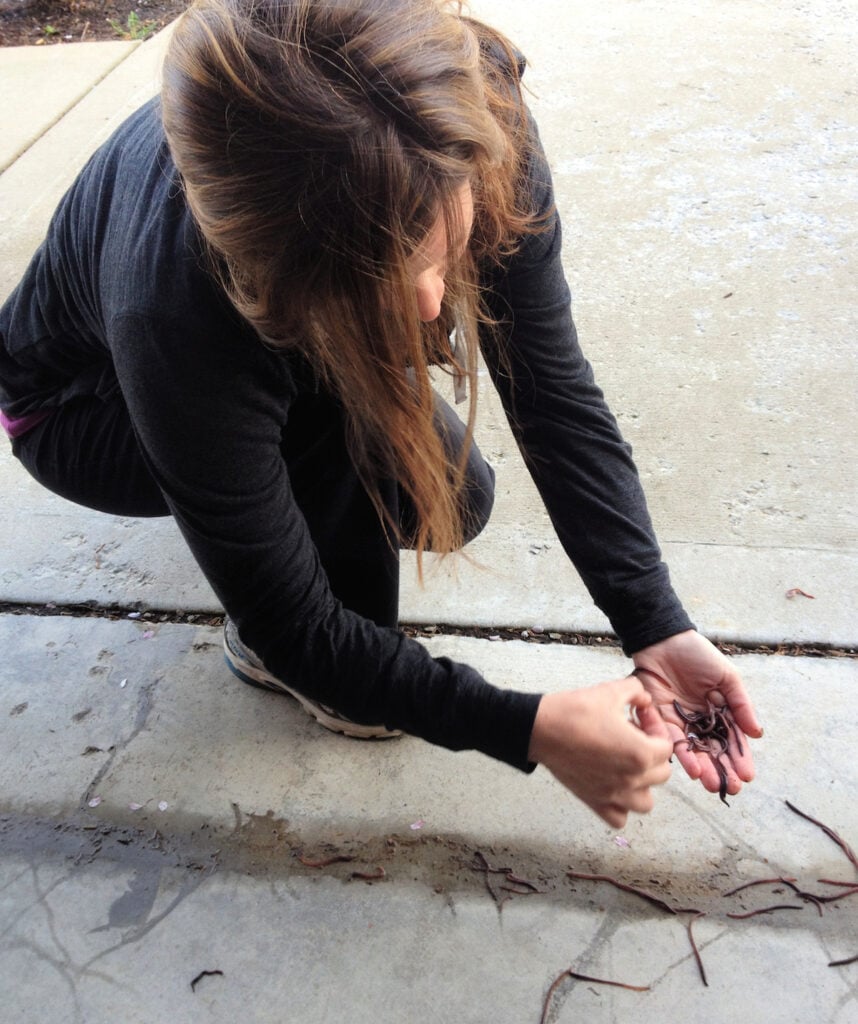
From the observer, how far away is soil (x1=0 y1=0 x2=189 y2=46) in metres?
4.38

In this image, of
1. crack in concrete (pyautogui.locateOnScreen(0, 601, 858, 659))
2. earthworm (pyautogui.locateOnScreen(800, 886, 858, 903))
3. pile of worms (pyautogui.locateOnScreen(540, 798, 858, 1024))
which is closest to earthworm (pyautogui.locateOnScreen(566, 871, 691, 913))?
pile of worms (pyautogui.locateOnScreen(540, 798, 858, 1024))

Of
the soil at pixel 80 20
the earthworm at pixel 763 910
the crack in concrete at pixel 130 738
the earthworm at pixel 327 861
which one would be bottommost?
the earthworm at pixel 763 910

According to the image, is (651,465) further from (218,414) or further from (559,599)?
(218,414)

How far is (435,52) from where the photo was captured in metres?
0.89

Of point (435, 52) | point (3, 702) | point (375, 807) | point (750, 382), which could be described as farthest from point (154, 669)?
point (750, 382)

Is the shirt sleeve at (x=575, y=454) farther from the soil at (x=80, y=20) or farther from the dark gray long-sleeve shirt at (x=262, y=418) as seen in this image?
the soil at (x=80, y=20)

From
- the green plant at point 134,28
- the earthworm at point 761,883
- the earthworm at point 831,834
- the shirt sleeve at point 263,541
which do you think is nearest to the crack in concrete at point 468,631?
the earthworm at point 831,834

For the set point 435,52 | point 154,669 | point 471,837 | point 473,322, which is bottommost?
point 471,837

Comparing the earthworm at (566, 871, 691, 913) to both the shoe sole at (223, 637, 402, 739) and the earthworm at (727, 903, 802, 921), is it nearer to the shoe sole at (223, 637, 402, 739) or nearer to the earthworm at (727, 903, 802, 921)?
the earthworm at (727, 903, 802, 921)

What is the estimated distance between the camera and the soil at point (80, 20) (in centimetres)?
438

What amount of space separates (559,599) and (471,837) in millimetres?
519

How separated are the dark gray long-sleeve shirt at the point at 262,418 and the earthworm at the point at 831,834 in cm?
37

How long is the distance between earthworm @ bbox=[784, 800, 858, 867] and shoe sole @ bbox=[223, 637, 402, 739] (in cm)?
64

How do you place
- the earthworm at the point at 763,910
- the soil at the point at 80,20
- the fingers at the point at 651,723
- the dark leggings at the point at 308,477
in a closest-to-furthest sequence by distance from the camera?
the fingers at the point at 651,723 → the earthworm at the point at 763,910 → the dark leggings at the point at 308,477 → the soil at the point at 80,20
